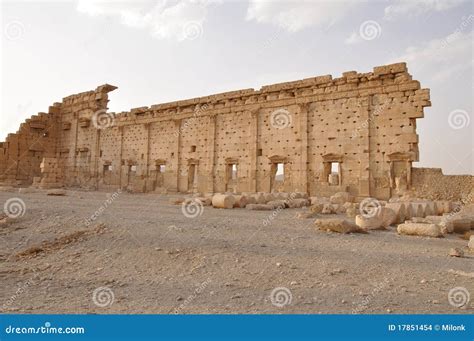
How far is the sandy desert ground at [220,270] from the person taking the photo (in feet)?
12.1

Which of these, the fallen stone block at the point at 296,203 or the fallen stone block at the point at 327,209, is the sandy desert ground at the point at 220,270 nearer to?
the fallen stone block at the point at 327,209

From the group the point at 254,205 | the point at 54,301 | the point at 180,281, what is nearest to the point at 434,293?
the point at 180,281

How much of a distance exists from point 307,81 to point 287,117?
2.08 metres

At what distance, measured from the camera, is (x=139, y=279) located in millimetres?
4547

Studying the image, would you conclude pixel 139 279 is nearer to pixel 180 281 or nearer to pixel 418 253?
pixel 180 281

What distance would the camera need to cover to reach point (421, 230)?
7129 mm

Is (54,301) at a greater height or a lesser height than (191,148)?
lesser
